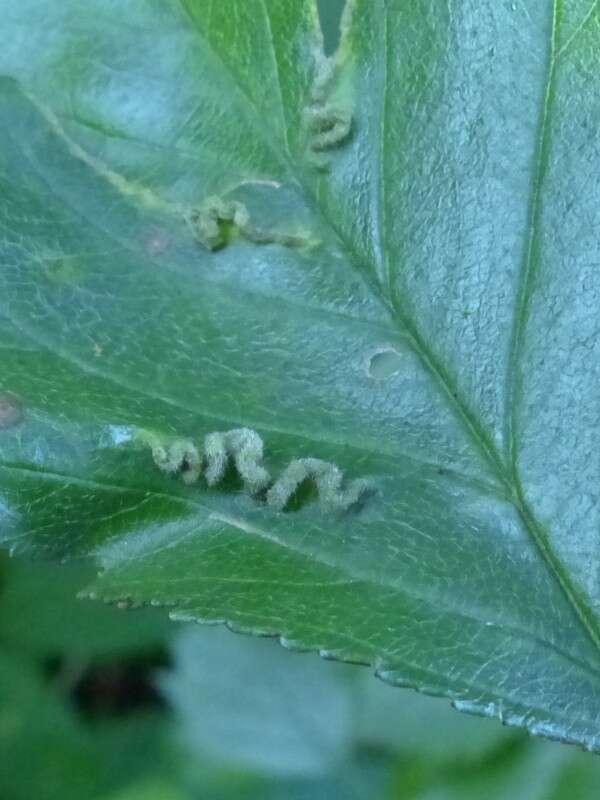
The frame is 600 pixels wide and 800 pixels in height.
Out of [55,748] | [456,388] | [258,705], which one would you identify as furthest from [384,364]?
[55,748]

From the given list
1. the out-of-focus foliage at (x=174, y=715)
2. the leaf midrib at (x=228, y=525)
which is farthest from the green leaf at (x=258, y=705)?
the leaf midrib at (x=228, y=525)

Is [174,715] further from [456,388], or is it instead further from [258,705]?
[456,388]

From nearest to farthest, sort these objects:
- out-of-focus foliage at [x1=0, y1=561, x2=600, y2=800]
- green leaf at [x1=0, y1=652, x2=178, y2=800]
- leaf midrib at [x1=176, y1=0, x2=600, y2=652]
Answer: leaf midrib at [x1=176, y1=0, x2=600, y2=652], out-of-focus foliage at [x1=0, y1=561, x2=600, y2=800], green leaf at [x1=0, y1=652, x2=178, y2=800]

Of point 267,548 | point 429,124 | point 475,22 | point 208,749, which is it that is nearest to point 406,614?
point 267,548

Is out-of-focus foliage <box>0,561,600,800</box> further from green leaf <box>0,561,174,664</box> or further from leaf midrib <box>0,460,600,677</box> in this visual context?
leaf midrib <box>0,460,600,677</box>

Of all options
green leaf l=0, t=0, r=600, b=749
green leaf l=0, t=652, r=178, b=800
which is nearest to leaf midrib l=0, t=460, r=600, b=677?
green leaf l=0, t=0, r=600, b=749

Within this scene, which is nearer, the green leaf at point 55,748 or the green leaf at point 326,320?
the green leaf at point 326,320

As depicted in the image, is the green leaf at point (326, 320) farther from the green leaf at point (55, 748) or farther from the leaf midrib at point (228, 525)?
the green leaf at point (55, 748)

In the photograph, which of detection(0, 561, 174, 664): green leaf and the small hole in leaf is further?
detection(0, 561, 174, 664): green leaf
